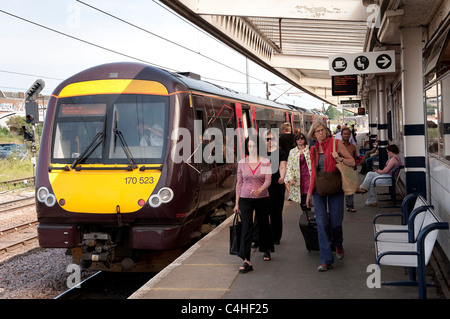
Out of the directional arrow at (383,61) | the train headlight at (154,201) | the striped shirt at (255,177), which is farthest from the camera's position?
the directional arrow at (383,61)

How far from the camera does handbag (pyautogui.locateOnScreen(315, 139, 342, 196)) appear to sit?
6.43 m

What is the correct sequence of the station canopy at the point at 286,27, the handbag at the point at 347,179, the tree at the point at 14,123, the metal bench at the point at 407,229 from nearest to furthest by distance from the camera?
1. the metal bench at the point at 407,229
2. the handbag at the point at 347,179
3. the station canopy at the point at 286,27
4. the tree at the point at 14,123

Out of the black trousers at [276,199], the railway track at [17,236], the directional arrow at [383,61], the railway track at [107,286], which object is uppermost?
the directional arrow at [383,61]

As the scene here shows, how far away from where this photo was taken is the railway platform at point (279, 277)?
5578 mm

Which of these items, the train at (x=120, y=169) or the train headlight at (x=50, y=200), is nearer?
the train at (x=120, y=169)

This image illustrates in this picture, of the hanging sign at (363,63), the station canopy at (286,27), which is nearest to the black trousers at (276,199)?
the station canopy at (286,27)

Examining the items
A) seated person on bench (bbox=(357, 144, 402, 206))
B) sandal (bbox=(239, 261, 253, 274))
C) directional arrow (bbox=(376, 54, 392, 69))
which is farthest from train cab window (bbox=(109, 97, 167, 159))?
directional arrow (bbox=(376, 54, 392, 69))

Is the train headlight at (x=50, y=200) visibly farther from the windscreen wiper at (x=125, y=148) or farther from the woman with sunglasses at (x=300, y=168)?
the woman with sunglasses at (x=300, y=168)

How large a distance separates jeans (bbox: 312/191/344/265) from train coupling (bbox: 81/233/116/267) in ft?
9.29

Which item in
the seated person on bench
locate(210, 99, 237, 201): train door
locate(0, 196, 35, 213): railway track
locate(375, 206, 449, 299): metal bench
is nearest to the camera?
locate(375, 206, 449, 299): metal bench

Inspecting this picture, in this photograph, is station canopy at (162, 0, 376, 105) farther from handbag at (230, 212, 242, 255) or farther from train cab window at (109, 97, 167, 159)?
handbag at (230, 212, 242, 255)

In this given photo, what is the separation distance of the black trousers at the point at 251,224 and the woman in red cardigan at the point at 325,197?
0.61 m

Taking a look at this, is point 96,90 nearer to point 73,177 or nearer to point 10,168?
point 73,177

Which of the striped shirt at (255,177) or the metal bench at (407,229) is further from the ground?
the striped shirt at (255,177)
